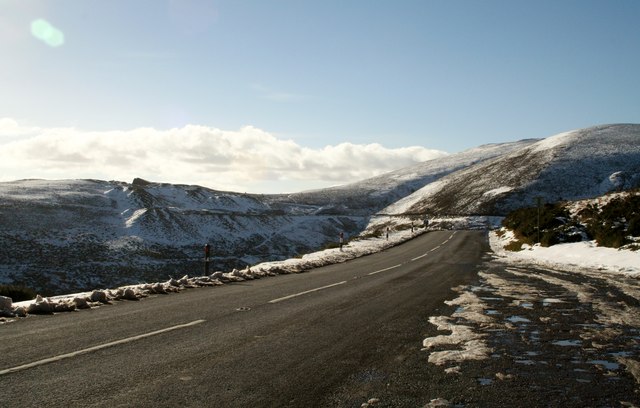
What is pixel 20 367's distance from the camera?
5379 mm

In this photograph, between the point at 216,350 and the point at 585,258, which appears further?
the point at 585,258

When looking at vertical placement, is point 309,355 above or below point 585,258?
above

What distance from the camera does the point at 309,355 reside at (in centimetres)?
607

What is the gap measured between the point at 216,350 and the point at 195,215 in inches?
2572

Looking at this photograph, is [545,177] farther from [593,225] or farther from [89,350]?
[89,350]

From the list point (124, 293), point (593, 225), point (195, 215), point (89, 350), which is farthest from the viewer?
point (195, 215)

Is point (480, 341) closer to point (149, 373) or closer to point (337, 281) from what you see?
point (149, 373)

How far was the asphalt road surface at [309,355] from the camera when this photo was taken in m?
4.56

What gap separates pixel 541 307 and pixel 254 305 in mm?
5913

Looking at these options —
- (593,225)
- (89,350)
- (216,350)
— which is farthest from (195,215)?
(216,350)

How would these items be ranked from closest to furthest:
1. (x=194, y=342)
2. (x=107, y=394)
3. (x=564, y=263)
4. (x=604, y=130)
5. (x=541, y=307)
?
(x=107, y=394) < (x=194, y=342) < (x=541, y=307) < (x=564, y=263) < (x=604, y=130)

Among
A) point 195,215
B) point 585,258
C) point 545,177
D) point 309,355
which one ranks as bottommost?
point 585,258

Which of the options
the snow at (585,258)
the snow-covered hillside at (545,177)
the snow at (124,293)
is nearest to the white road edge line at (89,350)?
the snow at (124,293)

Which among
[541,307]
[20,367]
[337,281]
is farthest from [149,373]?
[337,281]
